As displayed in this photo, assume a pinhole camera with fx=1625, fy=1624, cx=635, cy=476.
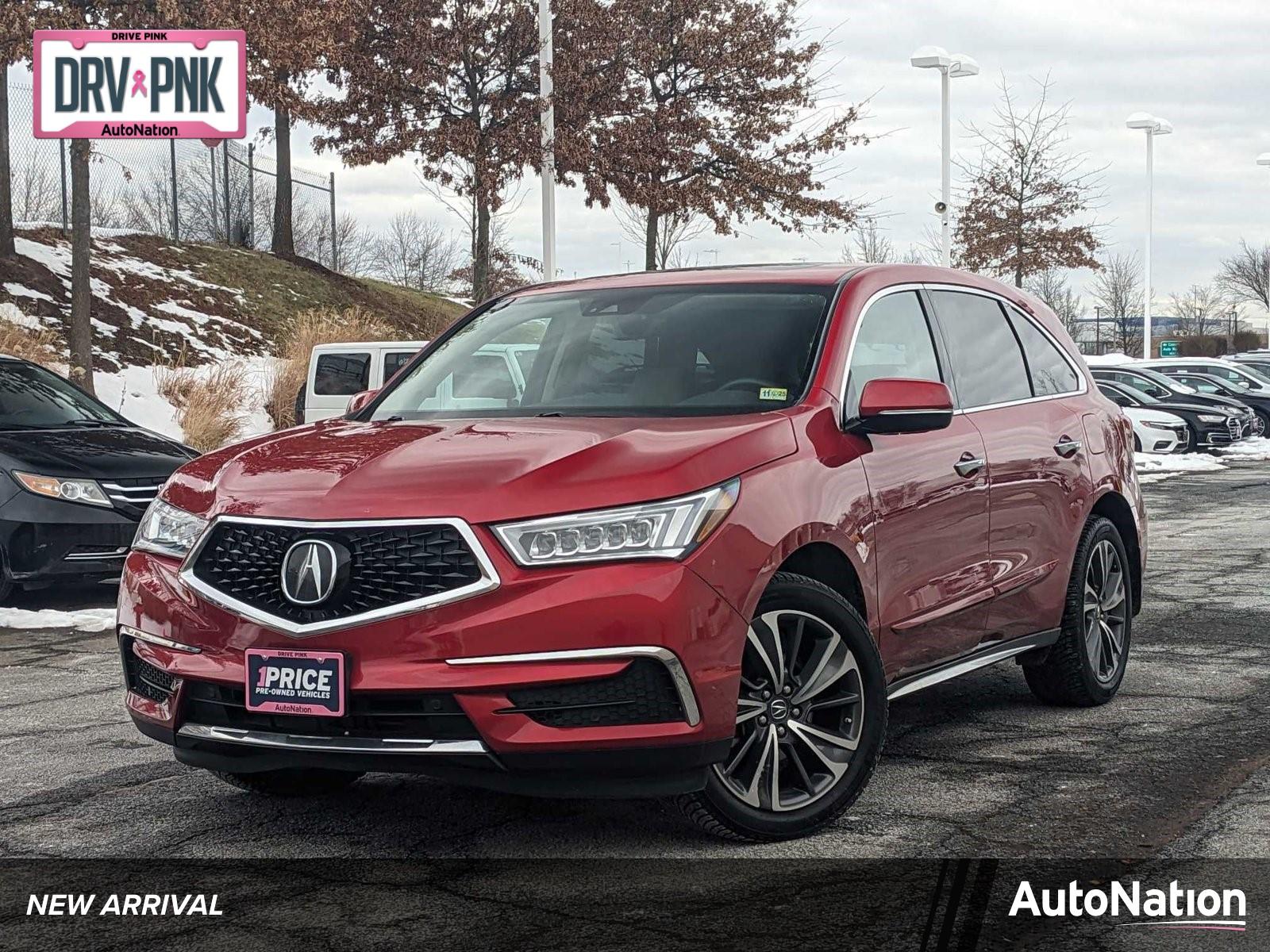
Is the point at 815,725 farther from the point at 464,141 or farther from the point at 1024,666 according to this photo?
the point at 464,141

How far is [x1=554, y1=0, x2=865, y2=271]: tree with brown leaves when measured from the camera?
26375 mm

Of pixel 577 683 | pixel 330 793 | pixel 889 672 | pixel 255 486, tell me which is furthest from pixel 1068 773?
pixel 255 486

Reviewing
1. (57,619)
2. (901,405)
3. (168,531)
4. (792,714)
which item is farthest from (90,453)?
(792,714)

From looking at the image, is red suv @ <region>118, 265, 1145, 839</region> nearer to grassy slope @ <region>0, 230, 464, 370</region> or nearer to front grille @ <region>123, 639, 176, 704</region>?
front grille @ <region>123, 639, 176, 704</region>

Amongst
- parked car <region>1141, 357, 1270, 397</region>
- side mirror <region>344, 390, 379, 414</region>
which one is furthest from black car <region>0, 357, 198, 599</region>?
parked car <region>1141, 357, 1270, 397</region>

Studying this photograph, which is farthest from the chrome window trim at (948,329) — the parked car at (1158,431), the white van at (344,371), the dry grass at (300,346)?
the parked car at (1158,431)

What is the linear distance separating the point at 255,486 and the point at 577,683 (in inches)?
44.6

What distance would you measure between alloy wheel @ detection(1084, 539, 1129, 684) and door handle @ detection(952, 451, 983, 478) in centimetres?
108

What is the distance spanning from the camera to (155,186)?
101ft

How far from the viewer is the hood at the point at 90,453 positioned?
997 centimetres

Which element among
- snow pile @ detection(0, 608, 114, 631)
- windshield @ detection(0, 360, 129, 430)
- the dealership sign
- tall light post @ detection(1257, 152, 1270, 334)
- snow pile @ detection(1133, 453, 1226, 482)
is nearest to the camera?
snow pile @ detection(0, 608, 114, 631)

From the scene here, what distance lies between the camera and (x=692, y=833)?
15.5 feet

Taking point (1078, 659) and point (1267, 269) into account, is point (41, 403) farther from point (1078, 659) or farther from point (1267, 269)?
point (1267, 269)

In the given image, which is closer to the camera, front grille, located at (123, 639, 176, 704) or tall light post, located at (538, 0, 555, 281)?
front grille, located at (123, 639, 176, 704)
